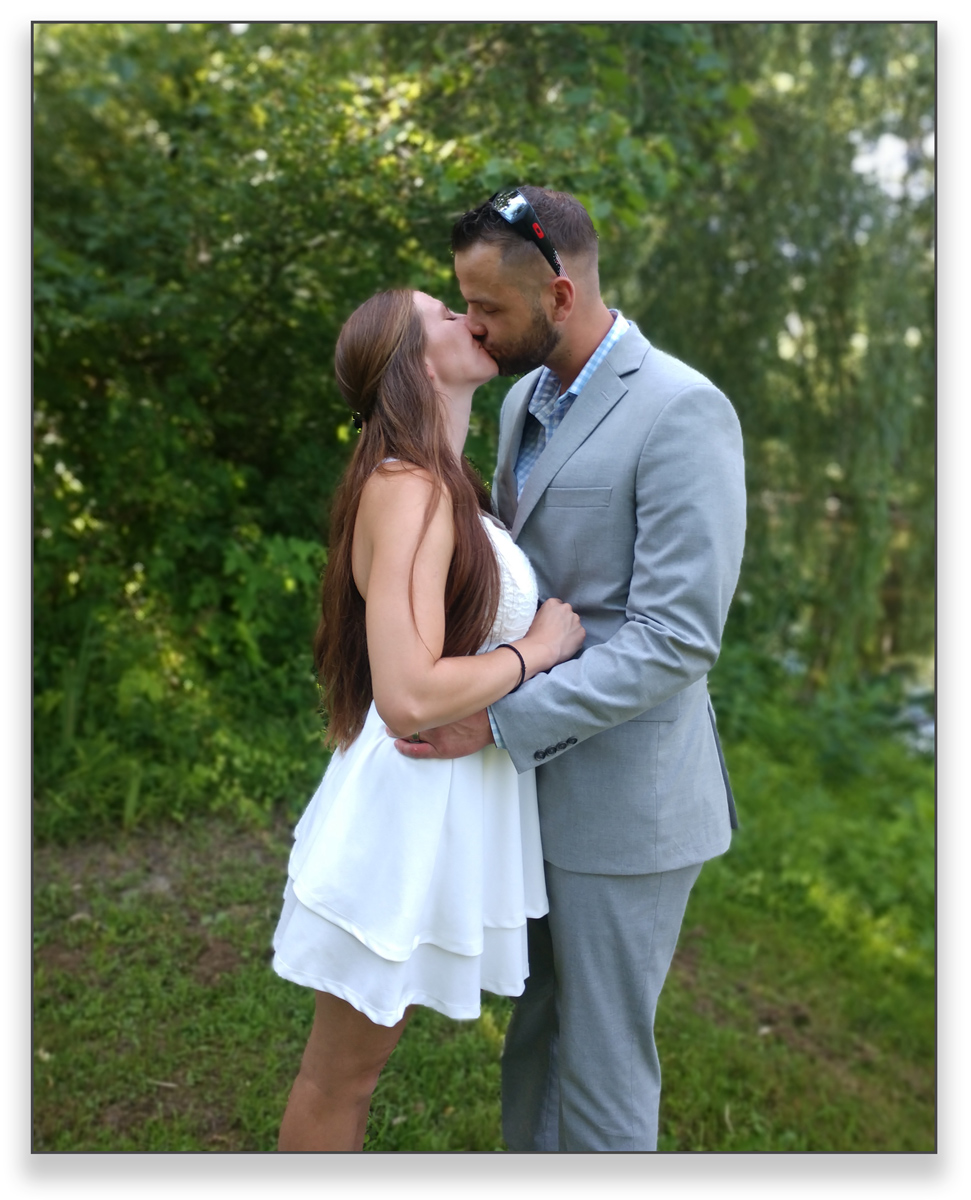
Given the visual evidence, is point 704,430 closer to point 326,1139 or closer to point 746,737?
point 326,1139

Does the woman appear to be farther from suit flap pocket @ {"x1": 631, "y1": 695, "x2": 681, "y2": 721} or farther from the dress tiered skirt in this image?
suit flap pocket @ {"x1": 631, "y1": 695, "x2": 681, "y2": 721}

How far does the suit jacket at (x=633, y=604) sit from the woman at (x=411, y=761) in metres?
0.06

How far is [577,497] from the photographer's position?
186cm

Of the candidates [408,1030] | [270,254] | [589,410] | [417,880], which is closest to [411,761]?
[417,880]

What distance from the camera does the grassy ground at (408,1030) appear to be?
2754mm

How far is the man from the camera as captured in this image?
176 centimetres

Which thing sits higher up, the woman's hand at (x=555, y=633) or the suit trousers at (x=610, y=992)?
the woman's hand at (x=555, y=633)

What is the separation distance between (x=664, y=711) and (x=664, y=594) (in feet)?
0.88

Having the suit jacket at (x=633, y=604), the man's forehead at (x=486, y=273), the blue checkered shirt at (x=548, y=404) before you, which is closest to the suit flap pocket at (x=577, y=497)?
the suit jacket at (x=633, y=604)

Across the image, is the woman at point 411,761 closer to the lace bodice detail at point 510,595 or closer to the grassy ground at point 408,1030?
the lace bodice detail at point 510,595

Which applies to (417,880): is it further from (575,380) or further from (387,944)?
(575,380)

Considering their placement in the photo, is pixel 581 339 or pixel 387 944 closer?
pixel 387 944

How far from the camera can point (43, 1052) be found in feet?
9.49
